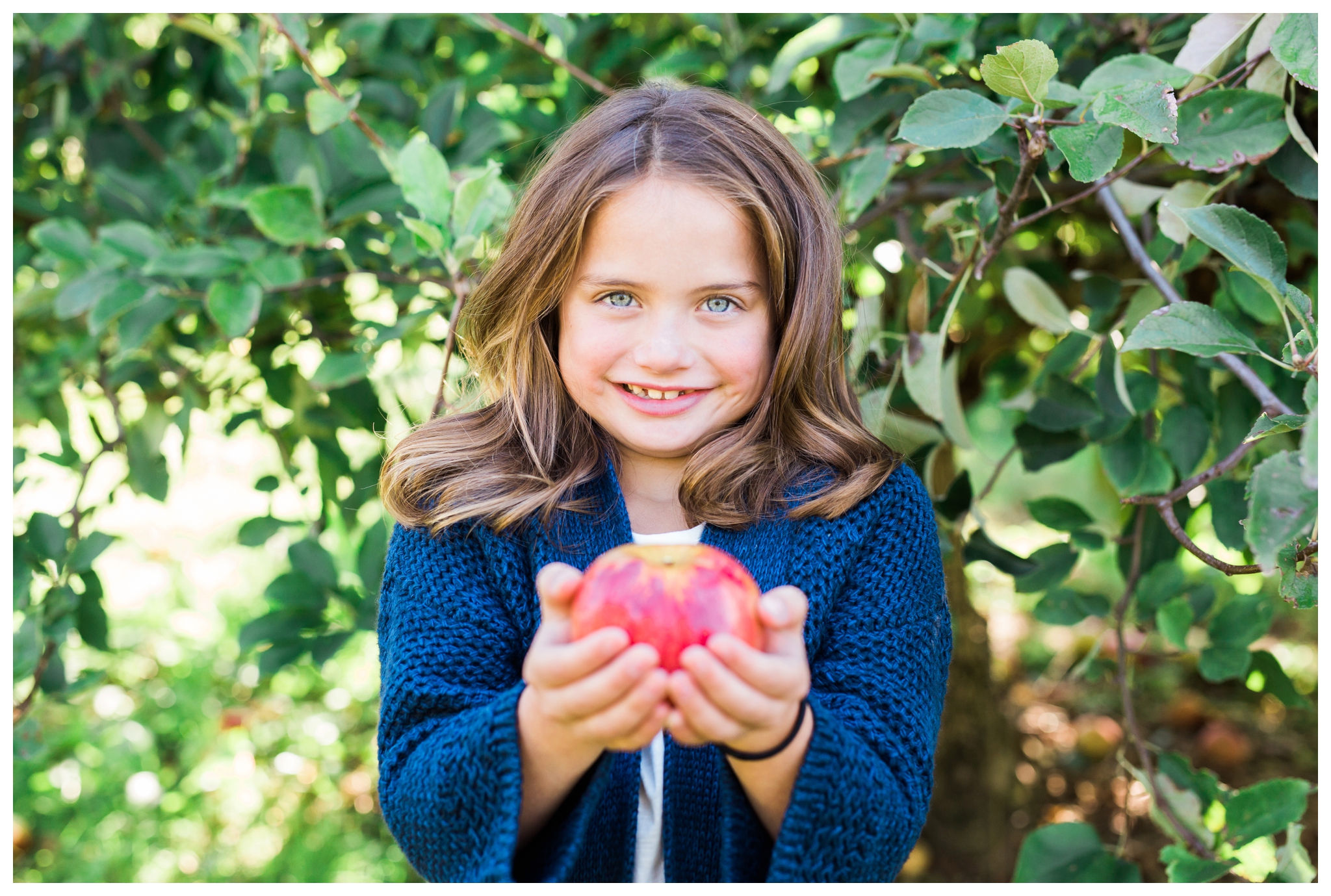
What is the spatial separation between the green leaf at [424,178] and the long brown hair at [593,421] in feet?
0.23

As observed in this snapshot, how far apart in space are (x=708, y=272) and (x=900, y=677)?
35 cm

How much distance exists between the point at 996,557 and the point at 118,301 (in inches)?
40.0

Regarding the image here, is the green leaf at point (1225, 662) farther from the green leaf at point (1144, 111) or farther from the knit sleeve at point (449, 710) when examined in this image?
the knit sleeve at point (449, 710)

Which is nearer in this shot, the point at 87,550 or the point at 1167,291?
the point at 1167,291

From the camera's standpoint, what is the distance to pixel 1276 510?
1.94ft

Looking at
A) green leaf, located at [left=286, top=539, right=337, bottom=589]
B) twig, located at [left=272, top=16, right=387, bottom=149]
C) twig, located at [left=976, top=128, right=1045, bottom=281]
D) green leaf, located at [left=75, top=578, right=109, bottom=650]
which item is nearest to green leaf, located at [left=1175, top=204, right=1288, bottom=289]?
twig, located at [left=976, top=128, right=1045, bottom=281]

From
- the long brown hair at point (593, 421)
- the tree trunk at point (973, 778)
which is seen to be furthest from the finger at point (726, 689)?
the tree trunk at point (973, 778)

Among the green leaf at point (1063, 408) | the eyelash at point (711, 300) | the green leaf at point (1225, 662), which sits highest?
the eyelash at point (711, 300)

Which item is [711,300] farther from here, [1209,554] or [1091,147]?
[1209,554]

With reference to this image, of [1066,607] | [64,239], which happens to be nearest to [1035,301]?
[1066,607]

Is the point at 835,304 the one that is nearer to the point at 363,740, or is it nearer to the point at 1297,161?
the point at 1297,161

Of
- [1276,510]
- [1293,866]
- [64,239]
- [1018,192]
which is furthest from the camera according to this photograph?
[64,239]

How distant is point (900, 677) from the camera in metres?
0.81

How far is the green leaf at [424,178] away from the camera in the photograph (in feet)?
3.13
